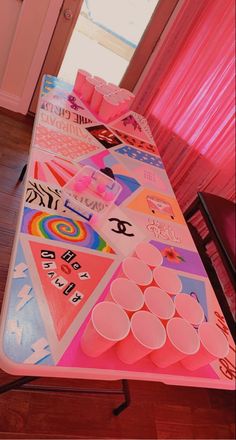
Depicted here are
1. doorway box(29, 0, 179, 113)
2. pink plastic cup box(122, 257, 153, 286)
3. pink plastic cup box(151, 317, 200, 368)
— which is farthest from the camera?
doorway box(29, 0, 179, 113)

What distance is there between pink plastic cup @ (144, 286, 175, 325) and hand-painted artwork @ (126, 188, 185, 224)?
1.77 ft

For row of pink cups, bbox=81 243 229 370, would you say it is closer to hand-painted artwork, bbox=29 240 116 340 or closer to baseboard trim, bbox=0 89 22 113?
hand-painted artwork, bbox=29 240 116 340

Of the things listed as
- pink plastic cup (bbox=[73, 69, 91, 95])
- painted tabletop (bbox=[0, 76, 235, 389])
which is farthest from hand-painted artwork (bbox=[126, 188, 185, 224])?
pink plastic cup (bbox=[73, 69, 91, 95])

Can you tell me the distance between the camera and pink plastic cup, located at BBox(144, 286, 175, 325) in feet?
3.36

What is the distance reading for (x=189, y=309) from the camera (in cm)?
114

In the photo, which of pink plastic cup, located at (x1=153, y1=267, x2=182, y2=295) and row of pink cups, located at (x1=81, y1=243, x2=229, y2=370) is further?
pink plastic cup, located at (x1=153, y1=267, x2=182, y2=295)

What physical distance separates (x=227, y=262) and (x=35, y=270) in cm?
116

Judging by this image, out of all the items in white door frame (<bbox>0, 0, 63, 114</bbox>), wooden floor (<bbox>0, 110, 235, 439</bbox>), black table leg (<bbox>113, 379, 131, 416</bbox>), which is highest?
white door frame (<bbox>0, 0, 63, 114</bbox>)

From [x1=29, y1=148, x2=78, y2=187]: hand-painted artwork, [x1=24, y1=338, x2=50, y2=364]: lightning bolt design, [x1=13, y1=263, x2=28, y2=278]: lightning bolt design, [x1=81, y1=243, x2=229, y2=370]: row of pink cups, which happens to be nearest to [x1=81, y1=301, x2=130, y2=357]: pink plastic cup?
[x1=81, y1=243, x2=229, y2=370]: row of pink cups

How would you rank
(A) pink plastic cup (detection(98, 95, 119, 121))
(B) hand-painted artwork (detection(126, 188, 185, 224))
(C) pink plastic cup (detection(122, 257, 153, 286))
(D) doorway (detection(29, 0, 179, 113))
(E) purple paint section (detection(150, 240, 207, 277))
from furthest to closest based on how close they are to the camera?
(D) doorway (detection(29, 0, 179, 113)), (A) pink plastic cup (detection(98, 95, 119, 121)), (B) hand-painted artwork (detection(126, 188, 185, 224)), (E) purple paint section (detection(150, 240, 207, 277)), (C) pink plastic cup (detection(122, 257, 153, 286))

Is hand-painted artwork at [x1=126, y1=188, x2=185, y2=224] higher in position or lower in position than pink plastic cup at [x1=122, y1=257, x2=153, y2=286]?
lower

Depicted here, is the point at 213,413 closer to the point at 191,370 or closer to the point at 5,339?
the point at 191,370

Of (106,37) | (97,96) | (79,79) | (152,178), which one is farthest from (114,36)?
(152,178)

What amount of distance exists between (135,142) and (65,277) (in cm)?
134
